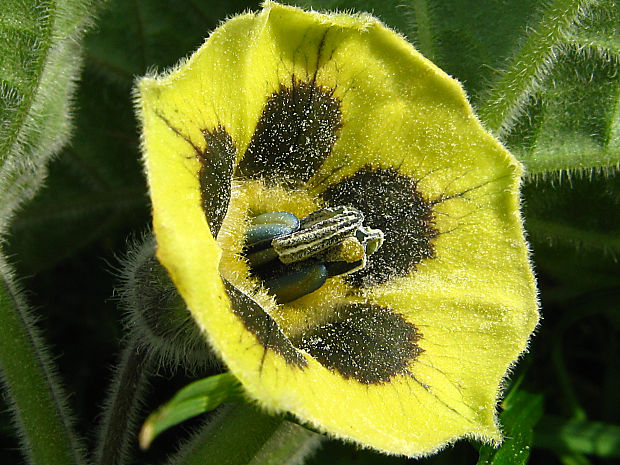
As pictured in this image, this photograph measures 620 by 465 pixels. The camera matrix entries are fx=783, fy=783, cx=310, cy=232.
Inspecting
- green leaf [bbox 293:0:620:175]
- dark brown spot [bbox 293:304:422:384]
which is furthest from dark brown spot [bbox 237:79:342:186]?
green leaf [bbox 293:0:620:175]

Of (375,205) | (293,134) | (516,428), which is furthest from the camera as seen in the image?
(516,428)

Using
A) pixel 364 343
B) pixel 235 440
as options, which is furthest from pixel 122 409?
pixel 364 343

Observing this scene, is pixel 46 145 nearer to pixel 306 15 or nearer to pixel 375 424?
pixel 306 15

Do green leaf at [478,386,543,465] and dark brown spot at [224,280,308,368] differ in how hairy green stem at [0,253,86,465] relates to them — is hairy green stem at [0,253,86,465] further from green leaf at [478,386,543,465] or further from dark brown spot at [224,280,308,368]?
green leaf at [478,386,543,465]

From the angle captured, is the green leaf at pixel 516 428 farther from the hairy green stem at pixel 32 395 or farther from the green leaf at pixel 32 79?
the green leaf at pixel 32 79

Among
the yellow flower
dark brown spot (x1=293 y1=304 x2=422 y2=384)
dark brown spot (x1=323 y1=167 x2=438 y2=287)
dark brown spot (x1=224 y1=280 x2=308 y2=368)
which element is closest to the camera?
dark brown spot (x1=224 y1=280 x2=308 y2=368)

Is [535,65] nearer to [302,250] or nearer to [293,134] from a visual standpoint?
[293,134]
